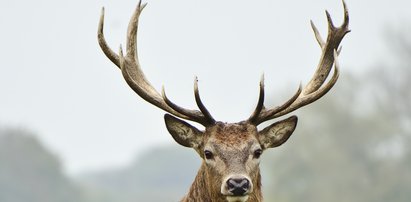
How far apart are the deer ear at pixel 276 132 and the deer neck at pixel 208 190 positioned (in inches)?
18.0

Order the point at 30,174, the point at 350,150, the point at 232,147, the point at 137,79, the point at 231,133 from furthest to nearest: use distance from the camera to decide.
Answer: the point at 30,174 < the point at 350,150 < the point at 137,79 < the point at 231,133 < the point at 232,147

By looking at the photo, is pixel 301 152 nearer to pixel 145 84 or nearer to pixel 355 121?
pixel 355 121

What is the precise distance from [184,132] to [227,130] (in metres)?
0.57

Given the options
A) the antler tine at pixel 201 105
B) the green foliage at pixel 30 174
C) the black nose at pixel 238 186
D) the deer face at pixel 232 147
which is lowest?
the black nose at pixel 238 186

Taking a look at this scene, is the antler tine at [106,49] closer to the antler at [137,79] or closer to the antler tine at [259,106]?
the antler at [137,79]

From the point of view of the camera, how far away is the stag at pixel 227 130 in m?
16.0

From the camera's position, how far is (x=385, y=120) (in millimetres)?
67812

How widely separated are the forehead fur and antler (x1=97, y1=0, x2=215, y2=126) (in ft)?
0.42

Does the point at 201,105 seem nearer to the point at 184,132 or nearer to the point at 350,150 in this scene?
the point at 184,132

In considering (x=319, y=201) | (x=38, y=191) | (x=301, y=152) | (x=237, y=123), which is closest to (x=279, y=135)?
(x=237, y=123)

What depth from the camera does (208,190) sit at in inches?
640

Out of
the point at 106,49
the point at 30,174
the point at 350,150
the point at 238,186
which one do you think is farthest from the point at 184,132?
the point at 30,174

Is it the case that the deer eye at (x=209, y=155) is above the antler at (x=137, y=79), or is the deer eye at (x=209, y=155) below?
below

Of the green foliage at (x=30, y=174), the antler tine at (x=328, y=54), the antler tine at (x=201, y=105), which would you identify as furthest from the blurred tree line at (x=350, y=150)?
the antler tine at (x=201, y=105)
